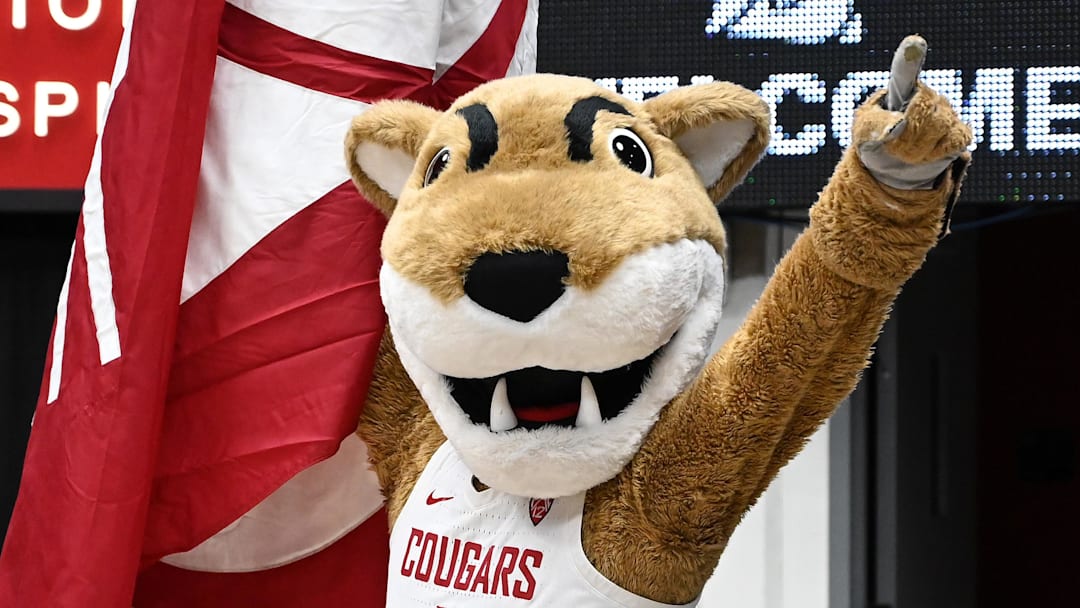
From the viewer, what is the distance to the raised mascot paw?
0.87m

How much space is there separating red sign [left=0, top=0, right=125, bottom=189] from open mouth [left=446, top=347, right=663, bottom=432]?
3.96 ft

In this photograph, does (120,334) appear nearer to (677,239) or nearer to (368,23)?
(368,23)

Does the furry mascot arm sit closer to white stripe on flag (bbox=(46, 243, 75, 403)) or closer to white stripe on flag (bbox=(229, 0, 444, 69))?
white stripe on flag (bbox=(229, 0, 444, 69))

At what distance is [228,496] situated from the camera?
1270 millimetres

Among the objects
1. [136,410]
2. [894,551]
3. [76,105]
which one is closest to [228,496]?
[136,410]

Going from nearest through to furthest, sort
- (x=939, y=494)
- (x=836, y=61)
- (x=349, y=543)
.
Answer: (x=349, y=543)
(x=836, y=61)
(x=939, y=494)

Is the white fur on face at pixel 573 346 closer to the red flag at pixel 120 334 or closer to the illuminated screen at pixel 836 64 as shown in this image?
the red flag at pixel 120 334

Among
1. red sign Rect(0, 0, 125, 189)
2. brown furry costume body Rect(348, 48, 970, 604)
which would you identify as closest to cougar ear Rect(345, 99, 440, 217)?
brown furry costume body Rect(348, 48, 970, 604)

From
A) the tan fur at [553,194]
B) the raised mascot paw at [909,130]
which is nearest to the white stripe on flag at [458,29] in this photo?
the tan fur at [553,194]

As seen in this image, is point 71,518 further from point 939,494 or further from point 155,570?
point 939,494

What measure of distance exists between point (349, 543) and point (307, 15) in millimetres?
506

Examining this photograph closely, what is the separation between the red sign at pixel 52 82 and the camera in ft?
6.73

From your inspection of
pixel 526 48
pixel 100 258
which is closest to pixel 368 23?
pixel 526 48

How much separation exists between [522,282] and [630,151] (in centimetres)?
17
